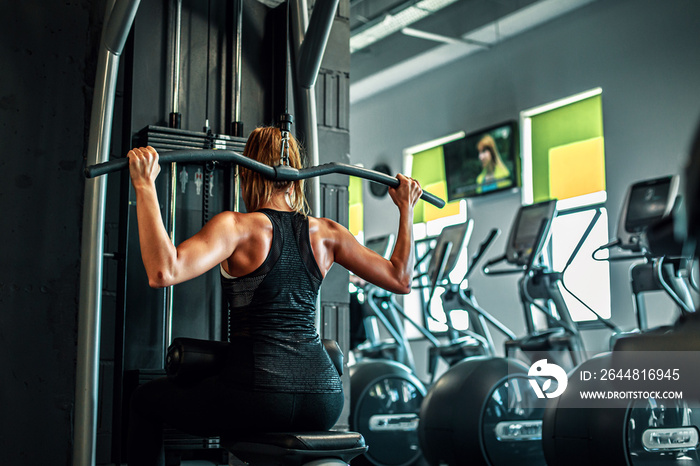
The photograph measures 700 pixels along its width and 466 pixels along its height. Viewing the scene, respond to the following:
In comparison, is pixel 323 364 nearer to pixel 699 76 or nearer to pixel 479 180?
pixel 699 76

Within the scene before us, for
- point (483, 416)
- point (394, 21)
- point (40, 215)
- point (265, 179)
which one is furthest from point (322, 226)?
point (394, 21)

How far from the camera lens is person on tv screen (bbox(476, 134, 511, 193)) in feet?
28.3

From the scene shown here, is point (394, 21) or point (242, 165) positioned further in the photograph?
point (394, 21)

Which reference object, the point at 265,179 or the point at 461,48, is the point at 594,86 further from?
the point at 265,179

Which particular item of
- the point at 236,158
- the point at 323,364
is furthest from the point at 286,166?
the point at 323,364

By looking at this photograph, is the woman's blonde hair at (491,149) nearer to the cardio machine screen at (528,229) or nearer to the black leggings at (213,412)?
the cardio machine screen at (528,229)

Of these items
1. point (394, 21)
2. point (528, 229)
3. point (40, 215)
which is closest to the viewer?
point (40, 215)

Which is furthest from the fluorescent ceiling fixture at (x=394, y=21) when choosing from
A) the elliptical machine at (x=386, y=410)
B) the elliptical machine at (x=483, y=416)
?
the elliptical machine at (x=483, y=416)

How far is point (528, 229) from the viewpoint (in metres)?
6.09

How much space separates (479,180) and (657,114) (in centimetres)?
234

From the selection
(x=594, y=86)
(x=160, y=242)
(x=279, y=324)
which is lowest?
(x=279, y=324)

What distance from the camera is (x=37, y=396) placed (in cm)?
274

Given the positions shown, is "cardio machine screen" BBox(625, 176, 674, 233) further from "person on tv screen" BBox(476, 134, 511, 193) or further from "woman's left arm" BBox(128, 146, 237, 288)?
"woman's left arm" BBox(128, 146, 237, 288)

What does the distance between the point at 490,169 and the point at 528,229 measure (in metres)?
2.82
